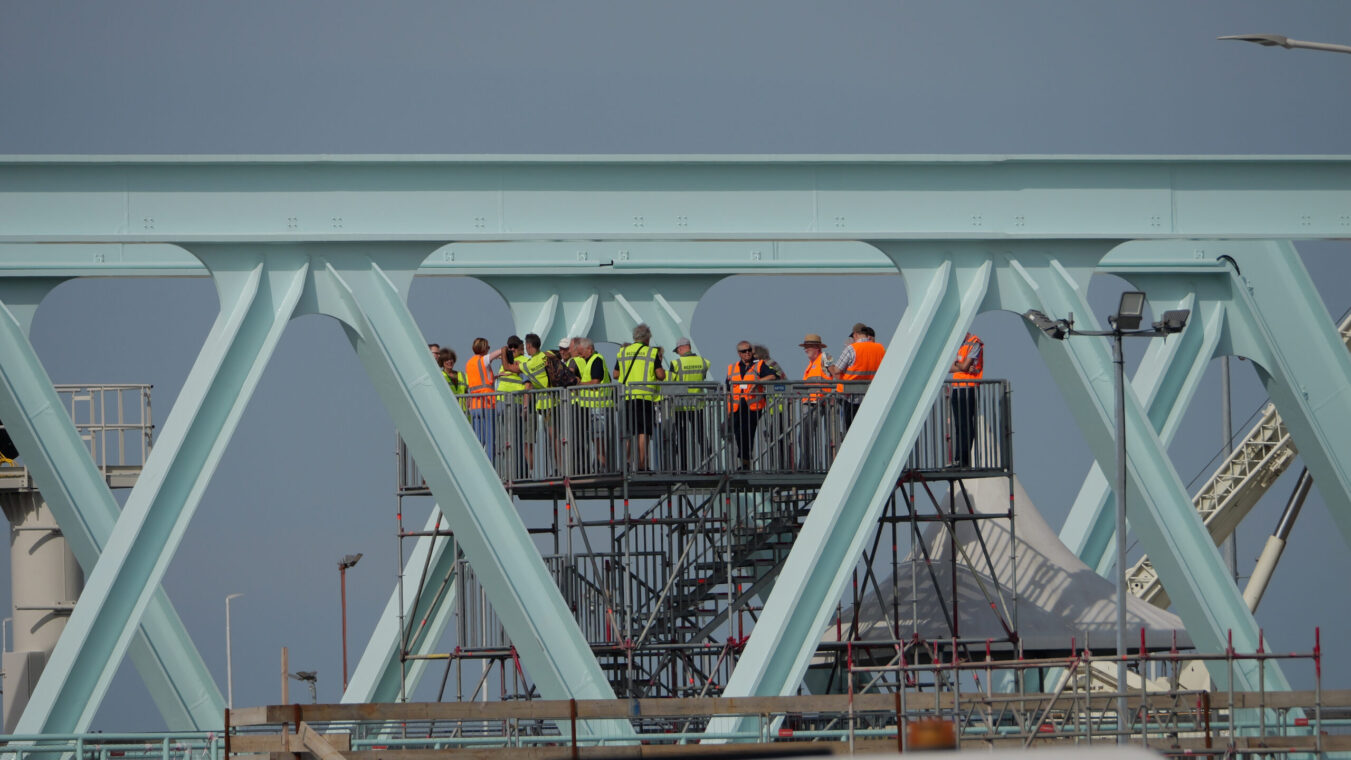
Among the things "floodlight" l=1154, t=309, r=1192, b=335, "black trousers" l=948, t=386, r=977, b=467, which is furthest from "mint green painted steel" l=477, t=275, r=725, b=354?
"floodlight" l=1154, t=309, r=1192, b=335

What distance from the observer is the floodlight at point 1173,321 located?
22.9 metres

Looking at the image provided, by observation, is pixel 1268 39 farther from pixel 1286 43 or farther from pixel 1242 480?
pixel 1242 480

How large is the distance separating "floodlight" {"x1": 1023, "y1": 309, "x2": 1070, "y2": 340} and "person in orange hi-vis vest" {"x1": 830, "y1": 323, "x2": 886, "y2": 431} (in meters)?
4.92

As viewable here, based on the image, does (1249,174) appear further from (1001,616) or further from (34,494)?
(34,494)

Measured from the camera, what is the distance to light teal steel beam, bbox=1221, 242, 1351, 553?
74.5 ft

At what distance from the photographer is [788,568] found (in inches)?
821

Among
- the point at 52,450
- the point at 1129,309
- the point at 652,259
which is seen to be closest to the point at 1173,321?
the point at 1129,309

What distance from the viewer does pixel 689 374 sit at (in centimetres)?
2644

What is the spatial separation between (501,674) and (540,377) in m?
4.84

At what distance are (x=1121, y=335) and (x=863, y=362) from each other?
190 inches

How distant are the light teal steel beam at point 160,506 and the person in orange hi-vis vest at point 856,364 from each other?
7741mm

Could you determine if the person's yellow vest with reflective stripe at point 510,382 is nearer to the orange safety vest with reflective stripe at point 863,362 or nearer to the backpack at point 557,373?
the backpack at point 557,373

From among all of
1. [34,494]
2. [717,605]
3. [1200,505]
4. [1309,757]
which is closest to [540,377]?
[717,605]

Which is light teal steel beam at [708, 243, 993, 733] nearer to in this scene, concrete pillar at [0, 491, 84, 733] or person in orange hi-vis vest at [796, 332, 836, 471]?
person in orange hi-vis vest at [796, 332, 836, 471]
